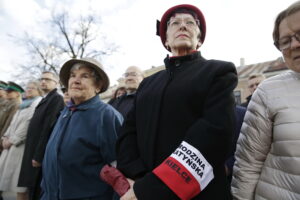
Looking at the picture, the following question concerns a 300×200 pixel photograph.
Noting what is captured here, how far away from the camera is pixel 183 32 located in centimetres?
167

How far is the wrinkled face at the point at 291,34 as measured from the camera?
1.33 metres

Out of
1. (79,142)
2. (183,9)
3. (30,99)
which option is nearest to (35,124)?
(30,99)

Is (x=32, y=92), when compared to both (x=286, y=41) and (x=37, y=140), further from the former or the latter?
(x=286, y=41)

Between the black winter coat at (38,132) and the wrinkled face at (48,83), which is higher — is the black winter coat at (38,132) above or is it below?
below

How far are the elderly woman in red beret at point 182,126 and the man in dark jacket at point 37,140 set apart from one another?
6.23ft

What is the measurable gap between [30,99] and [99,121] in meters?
2.69

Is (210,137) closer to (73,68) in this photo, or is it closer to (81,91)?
(81,91)

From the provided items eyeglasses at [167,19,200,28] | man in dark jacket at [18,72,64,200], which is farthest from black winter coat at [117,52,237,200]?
man in dark jacket at [18,72,64,200]

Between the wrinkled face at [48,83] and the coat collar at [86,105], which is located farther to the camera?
the wrinkled face at [48,83]

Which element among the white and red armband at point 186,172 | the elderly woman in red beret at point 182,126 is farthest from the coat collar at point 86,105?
the white and red armband at point 186,172

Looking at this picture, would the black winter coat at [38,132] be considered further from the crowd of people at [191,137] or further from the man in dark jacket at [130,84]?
the crowd of people at [191,137]

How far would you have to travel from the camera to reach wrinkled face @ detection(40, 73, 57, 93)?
4.14m

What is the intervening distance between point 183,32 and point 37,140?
272 cm

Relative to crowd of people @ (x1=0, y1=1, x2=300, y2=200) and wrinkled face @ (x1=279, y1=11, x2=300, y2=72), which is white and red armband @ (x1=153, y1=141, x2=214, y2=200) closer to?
crowd of people @ (x1=0, y1=1, x2=300, y2=200)
